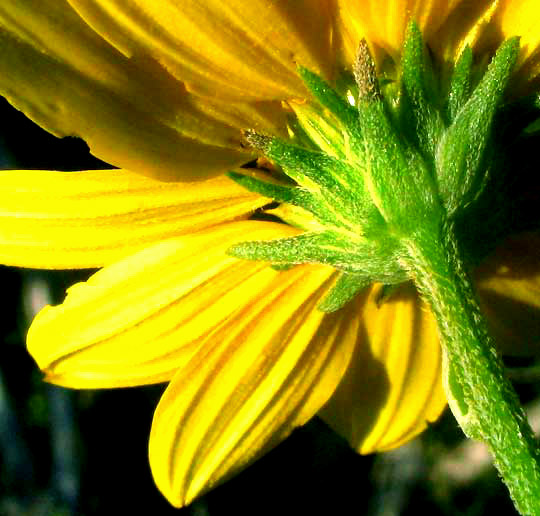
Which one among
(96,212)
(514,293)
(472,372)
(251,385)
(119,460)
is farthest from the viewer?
(119,460)

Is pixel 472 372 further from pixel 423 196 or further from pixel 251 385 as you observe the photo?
pixel 251 385

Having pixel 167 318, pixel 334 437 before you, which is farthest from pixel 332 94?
pixel 334 437

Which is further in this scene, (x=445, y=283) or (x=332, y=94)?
Result: (x=332, y=94)

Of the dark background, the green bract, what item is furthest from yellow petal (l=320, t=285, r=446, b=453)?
the dark background

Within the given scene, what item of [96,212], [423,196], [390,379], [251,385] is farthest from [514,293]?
[96,212]

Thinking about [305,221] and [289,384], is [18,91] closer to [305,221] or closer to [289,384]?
[305,221]

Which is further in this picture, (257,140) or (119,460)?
(119,460)
